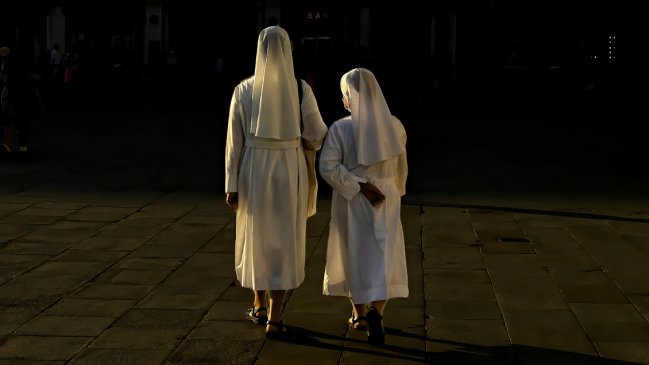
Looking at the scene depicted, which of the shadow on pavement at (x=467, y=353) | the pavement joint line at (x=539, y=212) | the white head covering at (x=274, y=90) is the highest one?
the white head covering at (x=274, y=90)

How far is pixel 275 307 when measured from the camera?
20.1 ft

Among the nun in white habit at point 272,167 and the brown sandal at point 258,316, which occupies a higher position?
the nun in white habit at point 272,167

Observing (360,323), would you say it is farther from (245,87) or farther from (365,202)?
(245,87)

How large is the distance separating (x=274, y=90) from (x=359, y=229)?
88 cm

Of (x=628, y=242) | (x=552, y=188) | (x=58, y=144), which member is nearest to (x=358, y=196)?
(x=628, y=242)

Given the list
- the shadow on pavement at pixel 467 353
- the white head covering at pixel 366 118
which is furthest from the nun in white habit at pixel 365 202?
the shadow on pavement at pixel 467 353

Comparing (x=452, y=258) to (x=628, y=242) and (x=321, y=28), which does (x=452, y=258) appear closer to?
(x=628, y=242)

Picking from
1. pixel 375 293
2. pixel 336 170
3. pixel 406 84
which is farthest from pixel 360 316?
pixel 406 84

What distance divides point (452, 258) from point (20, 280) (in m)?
3.11

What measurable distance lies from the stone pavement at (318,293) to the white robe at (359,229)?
0.29m

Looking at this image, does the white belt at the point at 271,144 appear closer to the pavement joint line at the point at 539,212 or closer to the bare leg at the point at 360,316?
the bare leg at the point at 360,316

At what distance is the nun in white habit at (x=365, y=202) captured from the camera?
5.98 meters

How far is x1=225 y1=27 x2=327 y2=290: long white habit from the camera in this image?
6.08 meters

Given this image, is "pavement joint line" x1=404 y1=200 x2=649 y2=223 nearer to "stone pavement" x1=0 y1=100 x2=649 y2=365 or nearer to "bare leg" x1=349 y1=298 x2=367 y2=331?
"stone pavement" x1=0 y1=100 x2=649 y2=365
